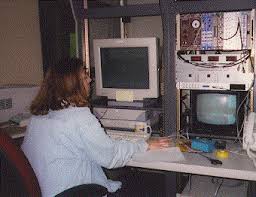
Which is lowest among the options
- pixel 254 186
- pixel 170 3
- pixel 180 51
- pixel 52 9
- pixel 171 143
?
pixel 254 186

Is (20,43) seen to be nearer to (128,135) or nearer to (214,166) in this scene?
(128,135)

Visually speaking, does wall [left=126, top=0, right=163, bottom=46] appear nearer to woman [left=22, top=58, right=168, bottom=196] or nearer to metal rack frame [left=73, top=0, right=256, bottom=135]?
metal rack frame [left=73, top=0, right=256, bottom=135]

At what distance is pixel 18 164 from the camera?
1225 mm

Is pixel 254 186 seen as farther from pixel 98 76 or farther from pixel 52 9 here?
pixel 52 9

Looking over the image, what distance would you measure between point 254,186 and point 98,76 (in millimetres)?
1246

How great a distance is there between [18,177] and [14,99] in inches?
59.0

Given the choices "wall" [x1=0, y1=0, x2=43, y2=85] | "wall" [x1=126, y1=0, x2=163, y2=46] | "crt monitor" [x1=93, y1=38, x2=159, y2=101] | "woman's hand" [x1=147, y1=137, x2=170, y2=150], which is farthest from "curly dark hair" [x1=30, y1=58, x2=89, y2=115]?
"wall" [x1=0, y1=0, x2=43, y2=85]

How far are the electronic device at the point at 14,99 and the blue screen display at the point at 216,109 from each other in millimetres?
1437

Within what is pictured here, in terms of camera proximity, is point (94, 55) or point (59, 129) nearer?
point (59, 129)

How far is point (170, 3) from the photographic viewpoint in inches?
80.1

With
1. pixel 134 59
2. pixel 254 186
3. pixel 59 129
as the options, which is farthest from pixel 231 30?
pixel 59 129

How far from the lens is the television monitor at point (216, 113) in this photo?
78.5 inches

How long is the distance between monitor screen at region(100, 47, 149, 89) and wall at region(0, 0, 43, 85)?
113cm

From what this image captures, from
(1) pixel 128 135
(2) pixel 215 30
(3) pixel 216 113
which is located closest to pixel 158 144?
(1) pixel 128 135
